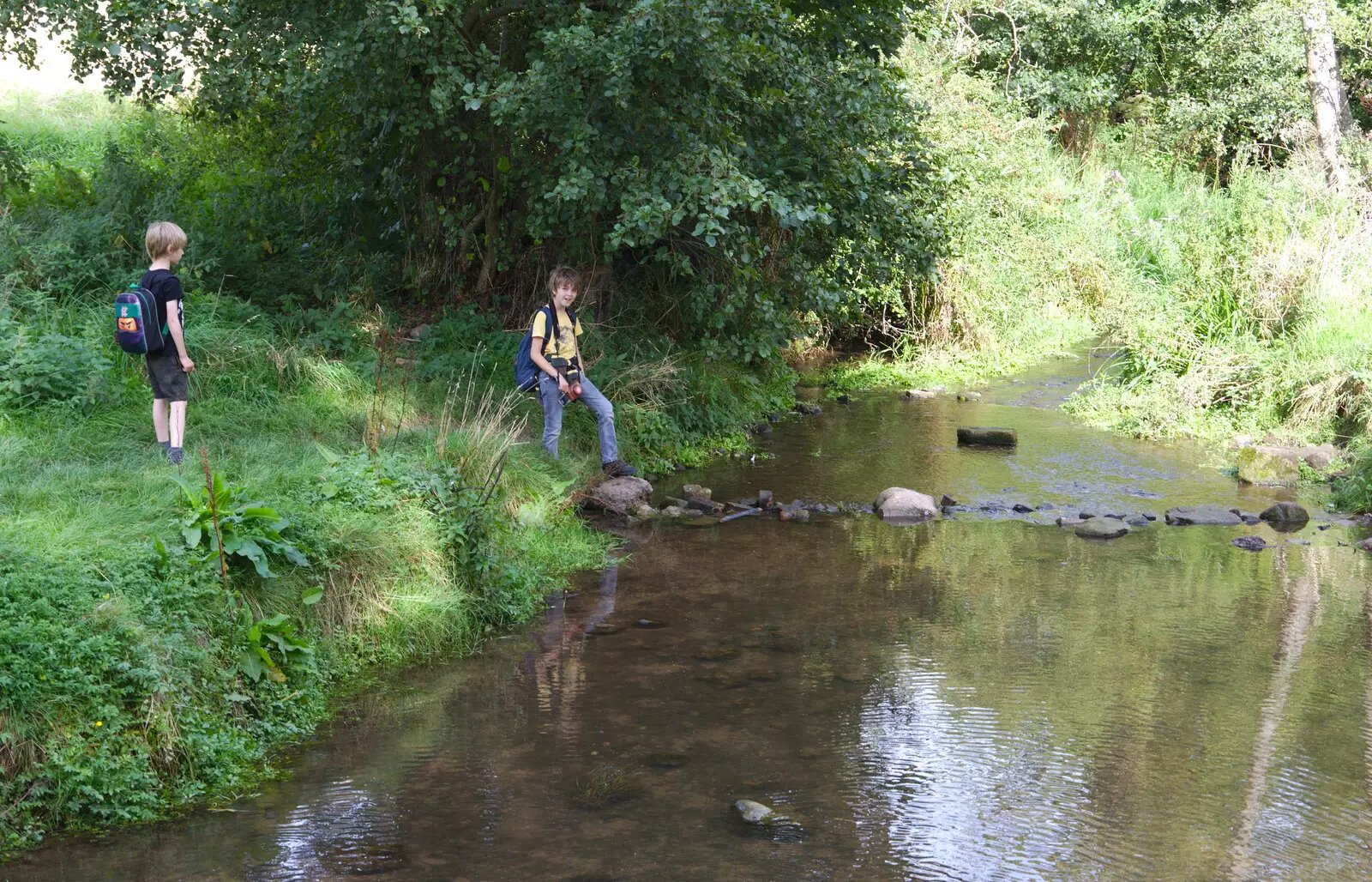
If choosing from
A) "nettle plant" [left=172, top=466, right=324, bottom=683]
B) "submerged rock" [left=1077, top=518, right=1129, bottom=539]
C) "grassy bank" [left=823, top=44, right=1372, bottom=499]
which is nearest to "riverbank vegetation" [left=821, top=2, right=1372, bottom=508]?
"grassy bank" [left=823, top=44, right=1372, bottom=499]

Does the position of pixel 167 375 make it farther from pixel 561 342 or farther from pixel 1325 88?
pixel 1325 88

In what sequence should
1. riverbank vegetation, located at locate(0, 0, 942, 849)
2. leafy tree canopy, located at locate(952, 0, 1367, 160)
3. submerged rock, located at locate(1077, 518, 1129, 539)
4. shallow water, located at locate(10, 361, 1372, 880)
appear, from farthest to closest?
leafy tree canopy, located at locate(952, 0, 1367, 160) → submerged rock, located at locate(1077, 518, 1129, 539) → riverbank vegetation, located at locate(0, 0, 942, 849) → shallow water, located at locate(10, 361, 1372, 880)

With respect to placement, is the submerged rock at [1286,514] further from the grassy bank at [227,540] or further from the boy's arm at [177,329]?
the boy's arm at [177,329]

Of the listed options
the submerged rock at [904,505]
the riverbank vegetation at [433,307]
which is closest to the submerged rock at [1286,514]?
the riverbank vegetation at [433,307]

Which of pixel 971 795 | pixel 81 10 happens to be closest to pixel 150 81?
pixel 81 10

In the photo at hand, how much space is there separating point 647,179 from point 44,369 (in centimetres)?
475

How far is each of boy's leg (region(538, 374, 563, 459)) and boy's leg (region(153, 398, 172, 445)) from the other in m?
3.01

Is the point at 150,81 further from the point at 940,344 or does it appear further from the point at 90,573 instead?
the point at 940,344

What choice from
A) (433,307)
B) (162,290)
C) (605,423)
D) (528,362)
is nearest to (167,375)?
(162,290)

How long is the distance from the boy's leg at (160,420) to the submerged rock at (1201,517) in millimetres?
7616

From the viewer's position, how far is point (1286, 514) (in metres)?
10.1

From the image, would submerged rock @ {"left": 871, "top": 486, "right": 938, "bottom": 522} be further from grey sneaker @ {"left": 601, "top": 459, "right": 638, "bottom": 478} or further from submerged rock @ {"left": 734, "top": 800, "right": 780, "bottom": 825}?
submerged rock @ {"left": 734, "top": 800, "right": 780, "bottom": 825}

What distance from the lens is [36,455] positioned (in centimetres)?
763

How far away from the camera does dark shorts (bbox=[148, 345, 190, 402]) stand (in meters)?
7.66
